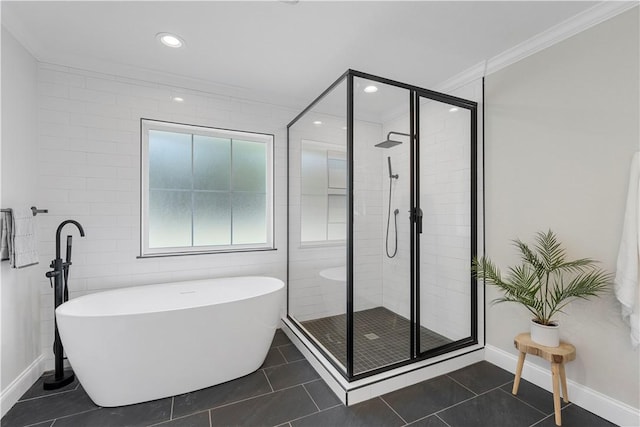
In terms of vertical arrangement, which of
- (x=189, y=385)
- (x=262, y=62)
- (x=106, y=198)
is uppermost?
(x=262, y=62)

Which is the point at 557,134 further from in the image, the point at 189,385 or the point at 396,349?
the point at 189,385

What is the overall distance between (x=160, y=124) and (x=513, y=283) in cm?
325

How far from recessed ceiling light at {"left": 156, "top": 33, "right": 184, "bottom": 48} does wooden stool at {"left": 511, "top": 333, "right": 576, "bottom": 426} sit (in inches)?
128

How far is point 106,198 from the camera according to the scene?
2508 millimetres

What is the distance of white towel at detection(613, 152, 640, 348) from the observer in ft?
5.28

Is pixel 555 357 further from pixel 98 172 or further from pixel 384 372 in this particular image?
pixel 98 172

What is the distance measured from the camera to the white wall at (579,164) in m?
1.75

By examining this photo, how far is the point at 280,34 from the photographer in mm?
2092

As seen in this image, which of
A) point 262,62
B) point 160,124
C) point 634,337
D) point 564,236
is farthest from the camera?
point 160,124

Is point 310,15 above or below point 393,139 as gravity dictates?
above

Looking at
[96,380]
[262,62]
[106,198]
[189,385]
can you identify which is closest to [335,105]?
[262,62]

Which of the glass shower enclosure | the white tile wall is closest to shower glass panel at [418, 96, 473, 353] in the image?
the glass shower enclosure

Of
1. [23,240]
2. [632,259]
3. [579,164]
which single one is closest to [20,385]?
[23,240]

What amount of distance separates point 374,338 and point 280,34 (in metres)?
2.37
